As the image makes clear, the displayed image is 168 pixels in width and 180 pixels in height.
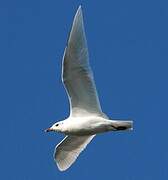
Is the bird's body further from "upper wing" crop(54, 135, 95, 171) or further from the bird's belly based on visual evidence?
"upper wing" crop(54, 135, 95, 171)

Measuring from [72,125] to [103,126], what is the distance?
96 centimetres

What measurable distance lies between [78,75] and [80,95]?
2.10 feet

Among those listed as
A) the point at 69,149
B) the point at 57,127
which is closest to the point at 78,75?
the point at 57,127

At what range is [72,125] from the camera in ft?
74.6

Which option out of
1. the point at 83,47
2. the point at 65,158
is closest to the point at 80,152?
the point at 65,158

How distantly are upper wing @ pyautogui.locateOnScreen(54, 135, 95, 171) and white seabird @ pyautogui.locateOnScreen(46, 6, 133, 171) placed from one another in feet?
1.52

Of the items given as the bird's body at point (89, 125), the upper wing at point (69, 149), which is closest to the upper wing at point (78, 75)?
the bird's body at point (89, 125)

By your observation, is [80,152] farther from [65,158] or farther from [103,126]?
[103,126]

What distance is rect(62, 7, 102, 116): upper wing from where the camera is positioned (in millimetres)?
21875

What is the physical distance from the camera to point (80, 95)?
22.7m

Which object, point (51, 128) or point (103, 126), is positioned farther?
point (51, 128)

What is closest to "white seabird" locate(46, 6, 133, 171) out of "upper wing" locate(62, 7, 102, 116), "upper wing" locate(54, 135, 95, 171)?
"upper wing" locate(62, 7, 102, 116)

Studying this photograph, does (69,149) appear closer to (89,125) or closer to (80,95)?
(89,125)

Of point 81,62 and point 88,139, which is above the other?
point 81,62
